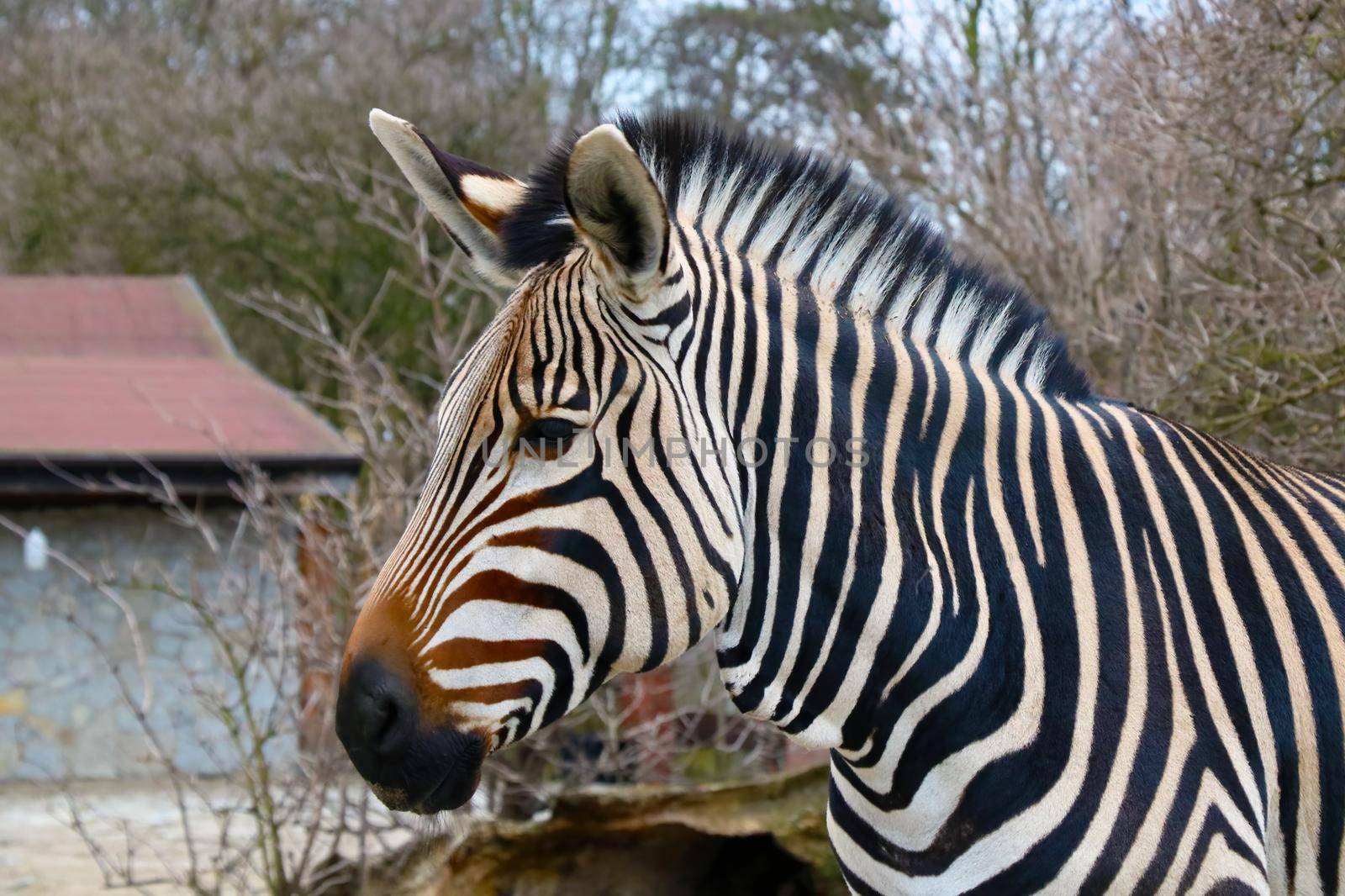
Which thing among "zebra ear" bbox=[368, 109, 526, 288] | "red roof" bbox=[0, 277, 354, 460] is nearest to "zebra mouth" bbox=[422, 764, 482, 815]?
"zebra ear" bbox=[368, 109, 526, 288]

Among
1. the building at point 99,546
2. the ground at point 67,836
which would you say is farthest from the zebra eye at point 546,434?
the building at point 99,546

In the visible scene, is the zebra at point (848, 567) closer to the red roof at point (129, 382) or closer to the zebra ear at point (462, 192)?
the zebra ear at point (462, 192)

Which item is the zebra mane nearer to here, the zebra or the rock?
the zebra

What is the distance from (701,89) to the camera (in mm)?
20391

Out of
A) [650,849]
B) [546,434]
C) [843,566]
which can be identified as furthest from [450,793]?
[650,849]

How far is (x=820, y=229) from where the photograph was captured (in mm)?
2398

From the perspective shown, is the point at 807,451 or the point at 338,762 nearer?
the point at 807,451

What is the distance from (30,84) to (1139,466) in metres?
19.9

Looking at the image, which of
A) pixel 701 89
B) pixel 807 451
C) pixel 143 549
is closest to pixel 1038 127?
pixel 807 451

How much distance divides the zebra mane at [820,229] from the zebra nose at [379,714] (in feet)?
2.85

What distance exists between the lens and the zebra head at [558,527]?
76.2 inches

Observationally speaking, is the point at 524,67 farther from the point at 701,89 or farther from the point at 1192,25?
the point at 1192,25

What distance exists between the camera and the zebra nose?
1906 millimetres

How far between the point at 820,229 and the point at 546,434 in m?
0.76
